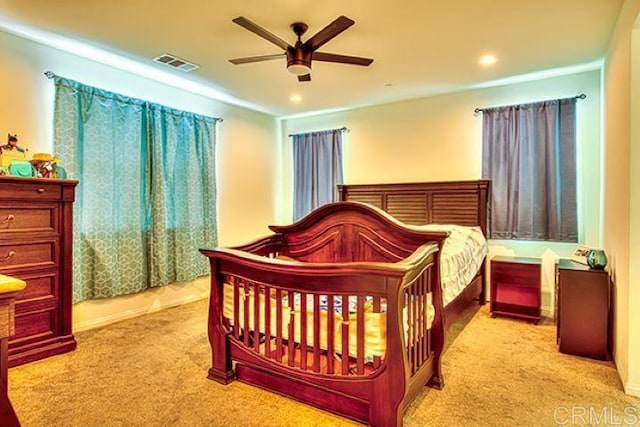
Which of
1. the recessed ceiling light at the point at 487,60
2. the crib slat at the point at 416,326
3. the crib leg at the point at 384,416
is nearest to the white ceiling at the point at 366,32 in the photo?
the recessed ceiling light at the point at 487,60

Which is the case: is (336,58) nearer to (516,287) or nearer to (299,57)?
(299,57)

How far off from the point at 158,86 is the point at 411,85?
306 cm

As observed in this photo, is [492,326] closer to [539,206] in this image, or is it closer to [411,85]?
[539,206]

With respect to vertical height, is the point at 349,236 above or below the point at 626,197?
below

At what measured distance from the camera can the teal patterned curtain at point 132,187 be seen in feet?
11.4

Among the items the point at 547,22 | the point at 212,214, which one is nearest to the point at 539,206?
the point at 547,22

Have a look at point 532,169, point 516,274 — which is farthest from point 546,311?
point 532,169

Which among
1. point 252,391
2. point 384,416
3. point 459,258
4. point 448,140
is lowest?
point 252,391

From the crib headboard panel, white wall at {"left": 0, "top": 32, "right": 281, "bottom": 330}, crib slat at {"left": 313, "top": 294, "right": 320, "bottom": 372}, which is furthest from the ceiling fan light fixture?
white wall at {"left": 0, "top": 32, "right": 281, "bottom": 330}

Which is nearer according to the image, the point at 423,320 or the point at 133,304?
the point at 423,320

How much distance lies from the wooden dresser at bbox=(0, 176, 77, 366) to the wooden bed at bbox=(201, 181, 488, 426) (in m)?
1.50

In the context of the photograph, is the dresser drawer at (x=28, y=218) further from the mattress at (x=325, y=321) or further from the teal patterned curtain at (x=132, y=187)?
the mattress at (x=325, y=321)

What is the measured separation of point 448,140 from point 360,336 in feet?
11.9

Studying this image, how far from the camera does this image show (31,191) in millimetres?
2834
